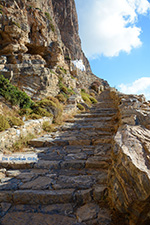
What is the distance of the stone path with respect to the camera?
206 centimetres

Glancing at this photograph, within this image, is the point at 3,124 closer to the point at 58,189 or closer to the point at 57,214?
the point at 58,189

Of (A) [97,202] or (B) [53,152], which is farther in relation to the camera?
(B) [53,152]

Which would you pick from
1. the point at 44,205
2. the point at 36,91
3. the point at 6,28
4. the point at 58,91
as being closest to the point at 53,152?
the point at 44,205

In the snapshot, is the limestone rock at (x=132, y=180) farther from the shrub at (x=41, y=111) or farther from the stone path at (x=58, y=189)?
the shrub at (x=41, y=111)

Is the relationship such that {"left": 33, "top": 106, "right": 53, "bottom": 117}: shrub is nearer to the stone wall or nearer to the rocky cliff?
the stone wall

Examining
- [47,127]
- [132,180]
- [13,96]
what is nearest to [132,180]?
[132,180]

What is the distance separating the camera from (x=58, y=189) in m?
2.56

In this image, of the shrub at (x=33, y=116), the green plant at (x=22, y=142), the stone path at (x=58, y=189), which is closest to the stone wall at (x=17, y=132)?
the green plant at (x=22, y=142)

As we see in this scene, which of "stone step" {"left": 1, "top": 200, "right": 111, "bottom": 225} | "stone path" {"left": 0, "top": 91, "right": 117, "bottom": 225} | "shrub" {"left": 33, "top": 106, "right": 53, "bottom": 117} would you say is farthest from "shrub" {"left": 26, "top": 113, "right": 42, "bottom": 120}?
"stone step" {"left": 1, "top": 200, "right": 111, "bottom": 225}

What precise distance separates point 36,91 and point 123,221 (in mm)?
8442

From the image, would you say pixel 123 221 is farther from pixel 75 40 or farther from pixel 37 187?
pixel 75 40

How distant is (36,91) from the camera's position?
9.00m

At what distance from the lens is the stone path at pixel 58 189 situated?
2061mm

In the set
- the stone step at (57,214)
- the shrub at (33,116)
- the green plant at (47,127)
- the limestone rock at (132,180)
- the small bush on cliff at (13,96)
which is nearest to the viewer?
the limestone rock at (132,180)
